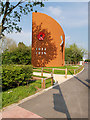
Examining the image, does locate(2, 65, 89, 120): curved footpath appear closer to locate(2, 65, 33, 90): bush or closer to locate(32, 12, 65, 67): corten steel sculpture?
locate(2, 65, 33, 90): bush

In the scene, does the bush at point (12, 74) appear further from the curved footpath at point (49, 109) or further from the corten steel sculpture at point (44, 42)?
the corten steel sculpture at point (44, 42)

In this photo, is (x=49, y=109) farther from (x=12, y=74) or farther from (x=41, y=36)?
(x=41, y=36)

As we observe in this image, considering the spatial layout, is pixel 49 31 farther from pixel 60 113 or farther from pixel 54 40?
pixel 60 113

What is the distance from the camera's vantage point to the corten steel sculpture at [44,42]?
71.7 ft

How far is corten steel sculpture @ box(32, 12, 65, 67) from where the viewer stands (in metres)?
21.9

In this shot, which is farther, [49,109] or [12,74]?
[12,74]

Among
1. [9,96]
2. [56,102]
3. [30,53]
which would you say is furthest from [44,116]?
[30,53]

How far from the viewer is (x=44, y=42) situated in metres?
22.5

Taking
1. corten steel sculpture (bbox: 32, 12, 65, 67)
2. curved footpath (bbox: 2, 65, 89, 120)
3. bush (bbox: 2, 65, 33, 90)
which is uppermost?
corten steel sculpture (bbox: 32, 12, 65, 67)

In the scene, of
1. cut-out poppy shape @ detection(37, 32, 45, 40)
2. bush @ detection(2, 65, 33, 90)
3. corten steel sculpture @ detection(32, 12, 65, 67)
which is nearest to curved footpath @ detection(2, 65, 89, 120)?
bush @ detection(2, 65, 33, 90)

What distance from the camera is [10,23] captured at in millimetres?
10242

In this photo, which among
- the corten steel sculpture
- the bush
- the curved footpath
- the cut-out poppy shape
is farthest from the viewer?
the cut-out poppy shape

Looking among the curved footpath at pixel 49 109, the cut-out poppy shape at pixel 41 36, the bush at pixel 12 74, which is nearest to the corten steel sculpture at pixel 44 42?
the cut-out poppy shape at pixel 41 36

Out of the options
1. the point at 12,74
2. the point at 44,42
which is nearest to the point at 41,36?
the point at 44,42
